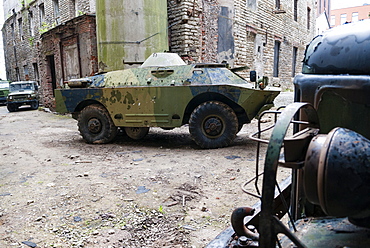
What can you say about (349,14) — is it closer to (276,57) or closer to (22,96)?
(276,57)

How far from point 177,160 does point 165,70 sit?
6.52 feet

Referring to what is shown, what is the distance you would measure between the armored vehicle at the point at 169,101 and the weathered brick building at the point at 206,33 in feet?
13.0

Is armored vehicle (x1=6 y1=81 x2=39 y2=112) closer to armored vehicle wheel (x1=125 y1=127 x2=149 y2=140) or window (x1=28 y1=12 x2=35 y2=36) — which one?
window (x1=28 y1=12 x2=35 y2=36)

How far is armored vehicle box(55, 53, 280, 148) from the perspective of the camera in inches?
235

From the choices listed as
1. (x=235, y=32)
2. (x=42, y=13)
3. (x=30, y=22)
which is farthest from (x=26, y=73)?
(x=235, y=32)

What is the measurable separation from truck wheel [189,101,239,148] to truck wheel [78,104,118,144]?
190 centimetres

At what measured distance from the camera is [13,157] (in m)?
5.84

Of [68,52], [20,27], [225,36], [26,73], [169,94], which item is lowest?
[169,94]

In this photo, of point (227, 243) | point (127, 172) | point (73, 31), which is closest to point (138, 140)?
point (127, 172)

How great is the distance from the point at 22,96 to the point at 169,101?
13090 mm

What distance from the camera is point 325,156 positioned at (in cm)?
101

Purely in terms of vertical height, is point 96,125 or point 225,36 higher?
point 225,36

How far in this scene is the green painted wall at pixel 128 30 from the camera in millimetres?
9977

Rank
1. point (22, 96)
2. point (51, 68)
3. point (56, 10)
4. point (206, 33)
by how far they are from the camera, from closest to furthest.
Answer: point (206, 33), point (51, 68), point (22, 96), point (56, 10)
